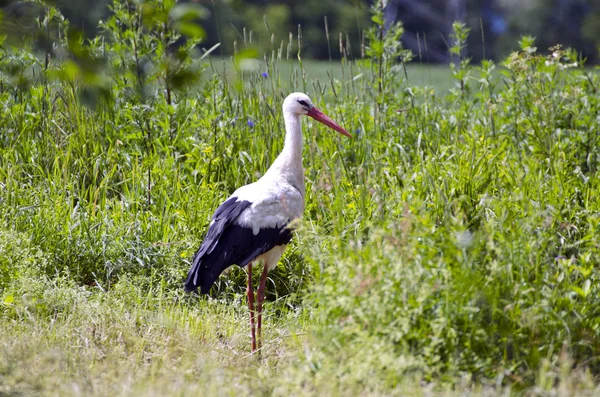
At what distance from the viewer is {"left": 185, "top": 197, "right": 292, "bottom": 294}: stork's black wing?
406 cm

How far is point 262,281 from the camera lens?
4.39m

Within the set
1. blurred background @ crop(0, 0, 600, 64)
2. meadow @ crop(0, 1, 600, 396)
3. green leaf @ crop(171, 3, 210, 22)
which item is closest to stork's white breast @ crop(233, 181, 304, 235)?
meadow @ crop(0, 1, 600, 396)

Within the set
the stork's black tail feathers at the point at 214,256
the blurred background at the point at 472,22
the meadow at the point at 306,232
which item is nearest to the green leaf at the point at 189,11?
the meadow at the point at 306,232

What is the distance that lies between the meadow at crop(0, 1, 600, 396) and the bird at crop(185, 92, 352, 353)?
5.9 inches

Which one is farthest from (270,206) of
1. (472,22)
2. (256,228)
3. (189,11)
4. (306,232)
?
(472,22)

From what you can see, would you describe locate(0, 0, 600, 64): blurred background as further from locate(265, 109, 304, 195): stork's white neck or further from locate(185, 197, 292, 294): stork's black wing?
locate(185, 197, 292, 294): stork's black wing

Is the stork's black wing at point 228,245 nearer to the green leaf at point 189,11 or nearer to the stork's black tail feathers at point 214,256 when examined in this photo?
the stork's black tail feathers at point 214,256

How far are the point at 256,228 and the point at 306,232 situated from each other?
750mm

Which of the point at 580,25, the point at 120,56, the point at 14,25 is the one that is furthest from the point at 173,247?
the point at 580,25

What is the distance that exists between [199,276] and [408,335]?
1313 mm

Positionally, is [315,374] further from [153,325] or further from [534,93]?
[534,93]

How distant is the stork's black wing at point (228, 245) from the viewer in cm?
406

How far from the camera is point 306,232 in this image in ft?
11.5

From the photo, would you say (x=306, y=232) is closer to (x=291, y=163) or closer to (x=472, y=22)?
(x=291, y=163)
